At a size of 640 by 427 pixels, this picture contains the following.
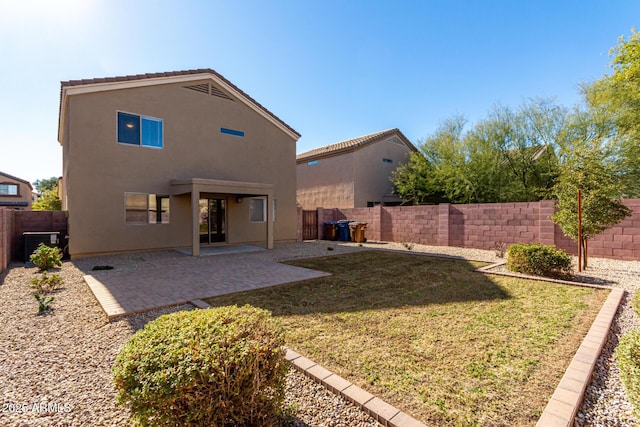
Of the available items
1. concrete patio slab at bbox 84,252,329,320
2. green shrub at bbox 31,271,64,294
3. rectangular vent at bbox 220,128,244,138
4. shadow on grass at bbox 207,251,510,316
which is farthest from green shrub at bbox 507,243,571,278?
rectangular vent at bbox 220,128,244,138

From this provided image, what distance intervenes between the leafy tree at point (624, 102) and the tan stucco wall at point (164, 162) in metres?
16.0

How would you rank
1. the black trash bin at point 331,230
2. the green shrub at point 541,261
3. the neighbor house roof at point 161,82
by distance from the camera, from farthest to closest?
the black trash bin at point 331,230 < the neighbor house roof at point 161,82 < the green shrub at point 541,261

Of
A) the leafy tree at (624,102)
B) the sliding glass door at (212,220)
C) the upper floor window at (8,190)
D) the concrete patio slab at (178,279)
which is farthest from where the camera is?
the upper floor window at (8,190)

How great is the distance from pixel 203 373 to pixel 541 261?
8.29m

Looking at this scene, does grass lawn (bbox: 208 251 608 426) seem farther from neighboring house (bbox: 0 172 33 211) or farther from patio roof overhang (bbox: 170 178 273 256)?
neighboring house (bbox: 0 172 33 211)

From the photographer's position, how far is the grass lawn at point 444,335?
8.59 ft

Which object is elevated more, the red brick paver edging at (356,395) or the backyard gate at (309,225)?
the backyard gate at (309,225)

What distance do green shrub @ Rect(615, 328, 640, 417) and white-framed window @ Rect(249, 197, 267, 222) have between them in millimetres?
13166

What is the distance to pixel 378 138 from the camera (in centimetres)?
2194

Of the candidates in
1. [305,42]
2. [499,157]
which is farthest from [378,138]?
[305,42]

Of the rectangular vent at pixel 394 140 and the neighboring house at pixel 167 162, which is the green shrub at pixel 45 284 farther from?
the rectangular vent at pixel 394 140

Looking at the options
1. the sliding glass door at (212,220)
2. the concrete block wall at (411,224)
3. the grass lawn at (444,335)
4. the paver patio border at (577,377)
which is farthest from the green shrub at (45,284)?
the concrete block wall at (411,224)

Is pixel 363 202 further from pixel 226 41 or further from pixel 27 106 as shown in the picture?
pixel 27 106

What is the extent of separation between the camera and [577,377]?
283 centimetres
